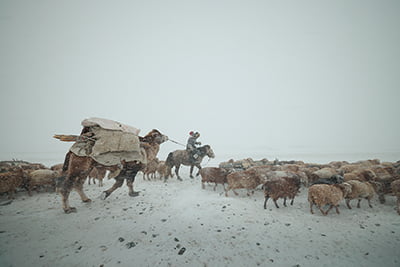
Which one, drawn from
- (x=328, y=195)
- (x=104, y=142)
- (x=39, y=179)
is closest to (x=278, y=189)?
(x=328, y=195)

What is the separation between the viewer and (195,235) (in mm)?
3400

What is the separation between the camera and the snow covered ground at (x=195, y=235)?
2.68 metres

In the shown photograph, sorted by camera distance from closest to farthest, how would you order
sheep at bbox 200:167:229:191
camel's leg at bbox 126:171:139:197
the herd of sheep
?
the herd of sheep → camel's leg at bbox 126:171:139:197 → sheep at bbox 200:167:229:191

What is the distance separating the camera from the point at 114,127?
477 cm

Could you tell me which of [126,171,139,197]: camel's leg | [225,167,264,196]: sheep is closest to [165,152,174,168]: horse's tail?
[126,171,139,197]: camel's leg

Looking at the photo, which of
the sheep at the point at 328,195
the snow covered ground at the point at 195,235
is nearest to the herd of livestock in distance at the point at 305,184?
the sheep at the point at 328,195

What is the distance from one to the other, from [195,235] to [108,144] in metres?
3.56

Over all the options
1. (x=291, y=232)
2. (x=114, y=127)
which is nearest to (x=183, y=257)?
(x=291, y=232)

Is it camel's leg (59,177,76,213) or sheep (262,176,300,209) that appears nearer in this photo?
camel's leg (59,177,76,213)

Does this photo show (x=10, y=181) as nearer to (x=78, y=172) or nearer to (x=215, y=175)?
(x=78, y=172)

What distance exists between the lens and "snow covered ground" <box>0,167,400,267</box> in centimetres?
268

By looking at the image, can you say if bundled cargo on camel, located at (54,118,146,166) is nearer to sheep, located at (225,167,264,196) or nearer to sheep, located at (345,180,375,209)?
sheep, located at (225,167,264,196)

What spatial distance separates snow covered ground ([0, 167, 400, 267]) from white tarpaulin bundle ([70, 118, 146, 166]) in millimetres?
1669

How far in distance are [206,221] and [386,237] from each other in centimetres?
408
